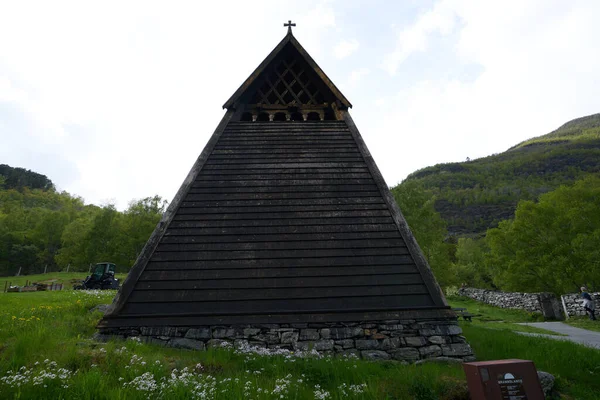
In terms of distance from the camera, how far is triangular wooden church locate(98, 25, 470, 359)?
5801 millimetres

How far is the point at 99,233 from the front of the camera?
46.5 m

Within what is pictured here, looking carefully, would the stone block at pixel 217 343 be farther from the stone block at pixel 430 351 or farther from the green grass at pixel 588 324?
the green grass at pixel 588 324

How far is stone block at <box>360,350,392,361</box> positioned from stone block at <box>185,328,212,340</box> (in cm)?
277

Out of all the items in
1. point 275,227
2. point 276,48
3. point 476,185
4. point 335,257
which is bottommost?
point 335,257

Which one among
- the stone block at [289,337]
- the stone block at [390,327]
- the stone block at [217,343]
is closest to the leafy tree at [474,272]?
the stone block at [390,327]

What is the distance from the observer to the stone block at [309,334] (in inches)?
225

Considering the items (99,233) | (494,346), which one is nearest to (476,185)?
(99,233)

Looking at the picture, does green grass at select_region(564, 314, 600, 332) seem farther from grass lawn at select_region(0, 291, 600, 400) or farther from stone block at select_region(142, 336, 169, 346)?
stone block at select_region(142, 336, 169, 346)

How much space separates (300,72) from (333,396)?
387 inches

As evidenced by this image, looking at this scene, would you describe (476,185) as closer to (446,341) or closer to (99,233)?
(99,233)

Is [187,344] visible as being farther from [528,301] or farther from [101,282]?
[528,301]

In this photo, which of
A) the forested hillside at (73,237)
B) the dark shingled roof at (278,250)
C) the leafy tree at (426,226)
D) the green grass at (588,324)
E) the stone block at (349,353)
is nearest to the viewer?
the stone block at (349,353)

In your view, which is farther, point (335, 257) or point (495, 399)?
point (335, 257)

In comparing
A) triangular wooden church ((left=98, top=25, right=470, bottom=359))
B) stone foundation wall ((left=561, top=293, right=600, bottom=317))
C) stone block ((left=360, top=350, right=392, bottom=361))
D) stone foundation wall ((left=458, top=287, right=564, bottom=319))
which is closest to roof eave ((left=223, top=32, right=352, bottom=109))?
triangular wooden church ((left=98, top=25, right=470, bottom=359))
